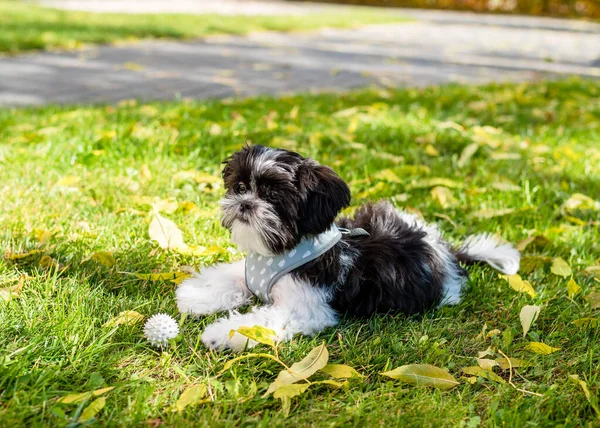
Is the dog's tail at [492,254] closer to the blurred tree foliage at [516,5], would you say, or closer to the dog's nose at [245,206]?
the dog's nose at [245,206]

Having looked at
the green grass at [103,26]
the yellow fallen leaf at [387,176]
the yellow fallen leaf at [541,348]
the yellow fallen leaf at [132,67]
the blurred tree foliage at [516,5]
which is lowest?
the yellow fallen leaf at [541,348]

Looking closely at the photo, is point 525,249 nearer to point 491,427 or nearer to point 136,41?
point 491,427

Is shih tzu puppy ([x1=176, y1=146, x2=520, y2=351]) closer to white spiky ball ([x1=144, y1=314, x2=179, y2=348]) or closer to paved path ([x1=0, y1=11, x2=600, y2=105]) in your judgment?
white spiky ball ([x1=144, y1=314, x2=179, y2=348])

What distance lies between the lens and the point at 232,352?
8.86 ft

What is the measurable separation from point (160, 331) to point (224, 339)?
26 centimetres

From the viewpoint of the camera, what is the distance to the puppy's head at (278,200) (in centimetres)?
273

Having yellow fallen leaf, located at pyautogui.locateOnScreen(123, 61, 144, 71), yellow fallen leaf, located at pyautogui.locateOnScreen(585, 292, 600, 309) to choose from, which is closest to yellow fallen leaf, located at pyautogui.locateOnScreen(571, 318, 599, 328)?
yellow fallen leaf, located at pyautogui.locateOnScreen(585, 292, 600, 309)

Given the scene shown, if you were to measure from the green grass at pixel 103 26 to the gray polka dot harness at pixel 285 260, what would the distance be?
8163 millimetres

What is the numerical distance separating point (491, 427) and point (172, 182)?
112 inches

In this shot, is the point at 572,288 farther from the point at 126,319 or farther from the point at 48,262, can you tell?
the point at 48,262

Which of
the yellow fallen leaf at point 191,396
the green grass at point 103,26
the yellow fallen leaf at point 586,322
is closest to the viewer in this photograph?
the yellow fallen leaf at point 191,396

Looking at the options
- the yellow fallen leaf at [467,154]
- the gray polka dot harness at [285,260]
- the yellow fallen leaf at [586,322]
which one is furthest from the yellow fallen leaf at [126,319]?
the yellow fallen leaf at [467,154]

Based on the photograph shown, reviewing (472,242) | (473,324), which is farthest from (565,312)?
(472,242)

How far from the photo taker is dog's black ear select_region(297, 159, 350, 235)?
2744 millimetres
